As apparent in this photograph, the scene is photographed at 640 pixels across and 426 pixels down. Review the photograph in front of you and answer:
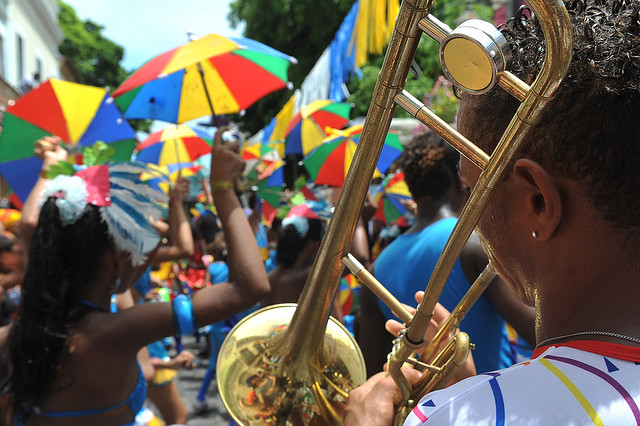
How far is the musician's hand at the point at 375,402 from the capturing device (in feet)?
3.23

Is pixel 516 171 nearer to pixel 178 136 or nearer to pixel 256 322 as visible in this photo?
pixel 256 322

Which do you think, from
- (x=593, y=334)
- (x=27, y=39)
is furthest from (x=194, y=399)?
(x=27, y=39)

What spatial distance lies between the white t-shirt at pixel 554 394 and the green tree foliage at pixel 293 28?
16340mm

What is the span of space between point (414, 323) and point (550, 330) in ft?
0.72

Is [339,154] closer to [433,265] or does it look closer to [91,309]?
[433,265]

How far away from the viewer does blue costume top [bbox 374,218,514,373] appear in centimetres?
210

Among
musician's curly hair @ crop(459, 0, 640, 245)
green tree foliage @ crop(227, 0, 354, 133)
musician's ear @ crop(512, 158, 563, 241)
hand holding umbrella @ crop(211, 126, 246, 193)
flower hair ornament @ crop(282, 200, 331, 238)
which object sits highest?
musician's curly hair @ crop(459, 0, 640, 245)

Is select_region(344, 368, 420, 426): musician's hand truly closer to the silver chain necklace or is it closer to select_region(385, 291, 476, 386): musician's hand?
select_region(385, 291, 476, 386): musician's hand

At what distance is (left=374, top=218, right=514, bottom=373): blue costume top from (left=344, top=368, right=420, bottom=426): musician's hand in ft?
3.52

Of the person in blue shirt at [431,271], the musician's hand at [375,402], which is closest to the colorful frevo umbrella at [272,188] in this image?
the person in blue shirt at [431,271]

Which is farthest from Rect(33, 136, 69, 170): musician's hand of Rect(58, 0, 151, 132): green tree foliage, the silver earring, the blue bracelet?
Rect(58, 0, 151, 132): green tree foliage

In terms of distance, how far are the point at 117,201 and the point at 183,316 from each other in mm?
602

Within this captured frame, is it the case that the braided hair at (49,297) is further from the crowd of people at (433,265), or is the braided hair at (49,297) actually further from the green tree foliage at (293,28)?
the green tree foliage at (293,28)

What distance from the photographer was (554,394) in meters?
0.68
